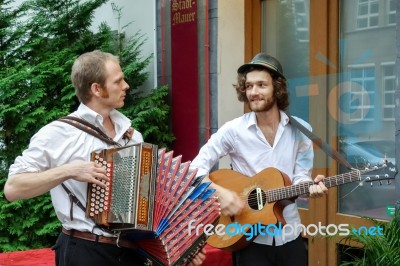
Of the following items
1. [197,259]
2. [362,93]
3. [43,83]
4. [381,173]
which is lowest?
[197,259]

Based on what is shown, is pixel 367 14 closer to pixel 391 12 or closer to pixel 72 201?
pixel 391 12

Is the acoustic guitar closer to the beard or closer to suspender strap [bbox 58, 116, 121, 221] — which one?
the beard

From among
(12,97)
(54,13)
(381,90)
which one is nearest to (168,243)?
(381,90)

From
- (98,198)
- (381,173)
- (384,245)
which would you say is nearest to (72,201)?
(98,198)

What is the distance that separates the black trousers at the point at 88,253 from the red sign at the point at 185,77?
3231 mm

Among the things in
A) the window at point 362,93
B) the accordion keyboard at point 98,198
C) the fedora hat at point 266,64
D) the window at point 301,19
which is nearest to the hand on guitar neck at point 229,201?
the fedora hat at point 266,64

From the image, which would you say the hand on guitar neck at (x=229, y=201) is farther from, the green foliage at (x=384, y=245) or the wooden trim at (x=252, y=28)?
the wooden trim at (x=252, y=28)

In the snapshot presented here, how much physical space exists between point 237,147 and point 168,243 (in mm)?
985

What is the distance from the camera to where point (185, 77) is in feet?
20.6

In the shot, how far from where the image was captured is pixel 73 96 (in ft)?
20.8

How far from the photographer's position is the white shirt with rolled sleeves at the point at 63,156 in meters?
2.92

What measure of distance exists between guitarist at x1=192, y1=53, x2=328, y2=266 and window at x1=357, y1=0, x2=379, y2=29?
1.51 meters

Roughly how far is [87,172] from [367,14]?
2969 millimetres

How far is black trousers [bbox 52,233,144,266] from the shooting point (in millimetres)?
2941
